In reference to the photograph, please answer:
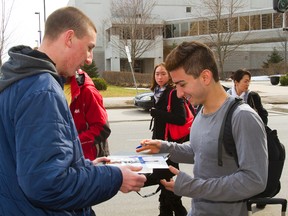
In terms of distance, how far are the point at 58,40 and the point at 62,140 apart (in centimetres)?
52

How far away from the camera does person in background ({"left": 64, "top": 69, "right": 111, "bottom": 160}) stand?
12.1ft

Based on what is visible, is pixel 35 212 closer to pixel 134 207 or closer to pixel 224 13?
pixel 134 207

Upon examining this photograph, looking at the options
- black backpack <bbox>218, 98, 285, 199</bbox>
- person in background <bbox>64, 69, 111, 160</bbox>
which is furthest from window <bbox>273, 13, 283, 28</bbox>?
black backpack <bbox>218, 98, 285, 199</bbox>

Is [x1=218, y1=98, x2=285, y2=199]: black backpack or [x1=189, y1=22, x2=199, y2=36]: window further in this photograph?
[x1=189, y1=22, x2=199, y2=36]: window

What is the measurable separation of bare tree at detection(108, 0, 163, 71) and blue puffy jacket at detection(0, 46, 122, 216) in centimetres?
4312

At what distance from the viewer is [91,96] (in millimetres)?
3775

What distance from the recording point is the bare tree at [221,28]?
154 feet

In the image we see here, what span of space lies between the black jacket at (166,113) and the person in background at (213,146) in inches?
91.4

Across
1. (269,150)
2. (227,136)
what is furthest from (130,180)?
(269,150)

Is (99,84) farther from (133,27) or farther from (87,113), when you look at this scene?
(87,113)

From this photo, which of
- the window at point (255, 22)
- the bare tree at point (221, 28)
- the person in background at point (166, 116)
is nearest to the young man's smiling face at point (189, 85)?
the person in background at point (166, 116)

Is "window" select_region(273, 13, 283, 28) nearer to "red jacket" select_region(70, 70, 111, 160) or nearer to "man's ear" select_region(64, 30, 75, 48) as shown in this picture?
"red jacket" select_region(70, 70, 111, 160)

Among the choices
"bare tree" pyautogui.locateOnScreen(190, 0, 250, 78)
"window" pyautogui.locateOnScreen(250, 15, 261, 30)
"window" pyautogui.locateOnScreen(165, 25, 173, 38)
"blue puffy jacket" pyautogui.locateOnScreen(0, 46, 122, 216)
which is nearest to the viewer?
"blue puffy jacket" pyautogui.locateOnScreen(0, 46, 122, 216)

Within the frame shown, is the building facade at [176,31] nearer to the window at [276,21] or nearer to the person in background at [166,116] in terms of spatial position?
the window at [276,21]
